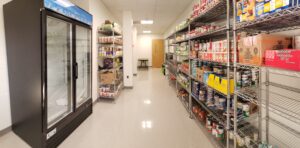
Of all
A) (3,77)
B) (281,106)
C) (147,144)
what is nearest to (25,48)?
(3,77)

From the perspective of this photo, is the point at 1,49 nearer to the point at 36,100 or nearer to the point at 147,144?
the point at 36,100

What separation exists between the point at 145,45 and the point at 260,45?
1166 cm

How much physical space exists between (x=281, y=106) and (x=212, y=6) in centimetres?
136

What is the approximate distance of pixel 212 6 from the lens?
204 centimetres

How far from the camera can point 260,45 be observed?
4.22ft

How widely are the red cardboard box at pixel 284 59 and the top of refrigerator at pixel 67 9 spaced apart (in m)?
2.23

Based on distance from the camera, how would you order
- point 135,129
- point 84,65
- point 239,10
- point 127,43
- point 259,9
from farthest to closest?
point 127,43
point 84,65
point 135,129
point 239,10
point 259,9

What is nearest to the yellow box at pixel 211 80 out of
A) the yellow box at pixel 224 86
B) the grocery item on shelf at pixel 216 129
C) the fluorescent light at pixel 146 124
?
the yellow box at pixel 224 86

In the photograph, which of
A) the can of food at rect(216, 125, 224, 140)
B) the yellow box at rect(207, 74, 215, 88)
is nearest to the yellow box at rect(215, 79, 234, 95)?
the yellow box at rect(207, 74, 215, 88)

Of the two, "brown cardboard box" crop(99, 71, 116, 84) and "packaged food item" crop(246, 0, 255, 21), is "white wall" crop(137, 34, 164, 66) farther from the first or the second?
"packaged food item" crop(246, 0, 255, 21)

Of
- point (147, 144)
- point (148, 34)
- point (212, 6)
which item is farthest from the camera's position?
point (148, 34)

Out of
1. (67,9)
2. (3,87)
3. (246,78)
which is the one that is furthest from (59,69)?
(246,78)

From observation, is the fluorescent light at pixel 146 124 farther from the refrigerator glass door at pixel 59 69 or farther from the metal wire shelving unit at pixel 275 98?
the metal wire shelving unit at pixel 275 98

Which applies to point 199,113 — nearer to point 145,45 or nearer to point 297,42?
point 297,42
